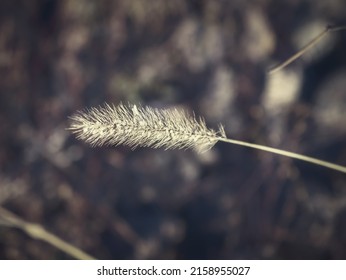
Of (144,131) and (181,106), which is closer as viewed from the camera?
(144,131)

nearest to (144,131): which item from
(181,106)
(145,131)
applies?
(145,131)

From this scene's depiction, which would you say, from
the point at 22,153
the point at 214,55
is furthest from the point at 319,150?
the point at 22,153

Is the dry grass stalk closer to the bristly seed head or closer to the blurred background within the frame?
the bristly seed head

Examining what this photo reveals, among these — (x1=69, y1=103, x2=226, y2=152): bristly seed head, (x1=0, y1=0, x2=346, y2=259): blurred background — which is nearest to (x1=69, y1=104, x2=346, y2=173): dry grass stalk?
(x1=69, y1=103, x2=226, y2=152): bristly seed head

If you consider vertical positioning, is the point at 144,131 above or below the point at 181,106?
below

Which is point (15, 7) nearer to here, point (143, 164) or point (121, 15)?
point (121, 15)

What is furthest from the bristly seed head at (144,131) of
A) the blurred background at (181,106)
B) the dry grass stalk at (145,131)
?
the blurred background at (181,106)

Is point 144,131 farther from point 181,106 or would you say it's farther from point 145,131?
point 181,106
